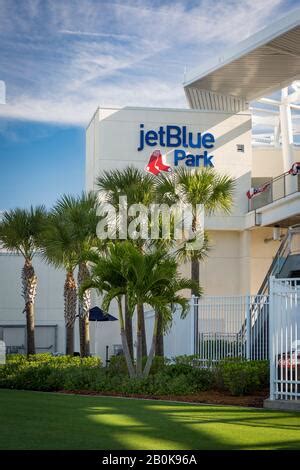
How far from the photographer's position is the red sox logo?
122 ft

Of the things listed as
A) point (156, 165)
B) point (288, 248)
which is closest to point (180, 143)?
point (156, 165)

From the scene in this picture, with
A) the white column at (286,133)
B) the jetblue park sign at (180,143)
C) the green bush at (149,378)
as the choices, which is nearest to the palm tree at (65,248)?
the green bush at (149,378)

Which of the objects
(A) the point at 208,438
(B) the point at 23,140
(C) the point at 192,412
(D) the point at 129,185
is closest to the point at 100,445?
(A) the point at 208,438

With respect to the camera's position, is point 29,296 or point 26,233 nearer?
point 29,296

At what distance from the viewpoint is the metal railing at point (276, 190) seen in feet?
105

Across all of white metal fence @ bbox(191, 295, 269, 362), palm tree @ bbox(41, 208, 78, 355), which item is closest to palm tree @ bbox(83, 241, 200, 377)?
white metal fence @ bbox(191, 295, 269, 362)

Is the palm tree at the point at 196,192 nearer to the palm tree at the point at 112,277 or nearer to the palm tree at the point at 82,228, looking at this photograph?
the palm tree at the point at 82,228

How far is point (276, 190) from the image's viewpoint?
3431 centimetres

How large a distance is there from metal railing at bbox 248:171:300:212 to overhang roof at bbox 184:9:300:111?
16.8 feet

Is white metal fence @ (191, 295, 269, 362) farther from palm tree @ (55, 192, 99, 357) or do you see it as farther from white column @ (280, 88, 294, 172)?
white column @ (280, 88, 294, 172)

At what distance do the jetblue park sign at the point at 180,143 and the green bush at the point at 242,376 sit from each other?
67.8 ft

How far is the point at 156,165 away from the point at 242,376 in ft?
69.6

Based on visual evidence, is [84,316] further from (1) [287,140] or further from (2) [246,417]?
(1) [287,140]

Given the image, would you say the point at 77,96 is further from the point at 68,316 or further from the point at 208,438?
the point at 208,438
